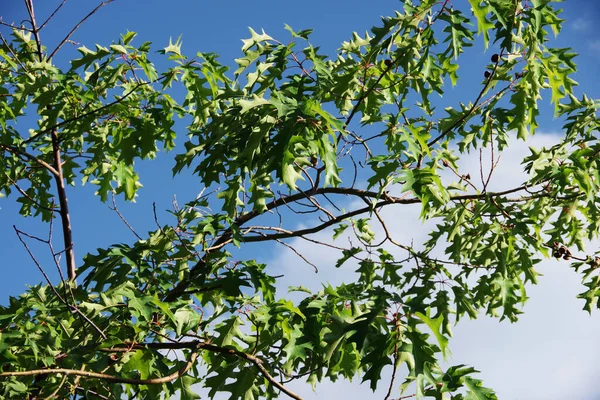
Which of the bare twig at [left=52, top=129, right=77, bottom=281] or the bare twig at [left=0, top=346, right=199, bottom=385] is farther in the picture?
the bare twig at [left=52, top=129, right=77, bottom=281]

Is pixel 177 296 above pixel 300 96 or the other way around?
the other way around

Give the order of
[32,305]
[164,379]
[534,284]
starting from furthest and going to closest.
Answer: [534,284]
[32,305]
[164,379]

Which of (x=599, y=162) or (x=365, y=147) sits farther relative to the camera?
(x=365, y=147)

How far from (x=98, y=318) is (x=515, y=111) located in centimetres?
341

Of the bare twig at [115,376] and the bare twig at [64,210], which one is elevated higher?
the bare twig at [64,210]

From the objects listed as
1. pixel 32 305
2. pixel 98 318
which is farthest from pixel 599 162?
pixel 32 305

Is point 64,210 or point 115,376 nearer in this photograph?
point 115,376

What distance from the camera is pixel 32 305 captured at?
4.88m

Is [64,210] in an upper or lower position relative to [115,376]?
upper

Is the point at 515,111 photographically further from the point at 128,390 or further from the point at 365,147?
the point at 128,390

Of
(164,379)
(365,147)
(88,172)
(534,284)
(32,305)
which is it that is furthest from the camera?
(88,172)

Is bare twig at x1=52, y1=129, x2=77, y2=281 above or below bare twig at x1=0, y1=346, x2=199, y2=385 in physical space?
above

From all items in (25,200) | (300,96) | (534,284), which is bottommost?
(534,284)

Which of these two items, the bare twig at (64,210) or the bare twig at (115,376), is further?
the bare twig at (64,210)
